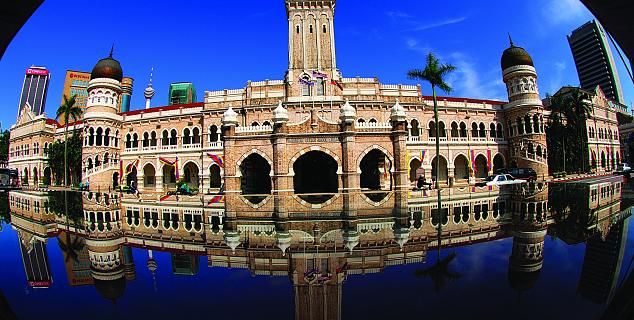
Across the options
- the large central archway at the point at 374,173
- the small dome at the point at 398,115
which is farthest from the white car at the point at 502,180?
the small dome at the point at 398,115

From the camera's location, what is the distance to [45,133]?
4700 cm

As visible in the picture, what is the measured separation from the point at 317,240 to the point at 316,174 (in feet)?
59.0

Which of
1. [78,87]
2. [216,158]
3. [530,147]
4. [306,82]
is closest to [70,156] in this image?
[216,158]

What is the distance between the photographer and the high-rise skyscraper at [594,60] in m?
96.2

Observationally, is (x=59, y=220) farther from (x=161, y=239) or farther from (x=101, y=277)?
(x=101, y=277)

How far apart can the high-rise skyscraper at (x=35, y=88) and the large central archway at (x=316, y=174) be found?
170 m

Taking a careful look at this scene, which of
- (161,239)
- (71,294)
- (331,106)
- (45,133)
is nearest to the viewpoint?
(71,294)

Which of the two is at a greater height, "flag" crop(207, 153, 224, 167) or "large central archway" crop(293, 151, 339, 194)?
"flag" crop(207, 153, 224, 167)

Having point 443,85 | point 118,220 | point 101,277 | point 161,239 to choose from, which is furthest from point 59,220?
point 443,85

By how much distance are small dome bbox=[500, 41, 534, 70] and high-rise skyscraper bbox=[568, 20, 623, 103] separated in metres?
84.3

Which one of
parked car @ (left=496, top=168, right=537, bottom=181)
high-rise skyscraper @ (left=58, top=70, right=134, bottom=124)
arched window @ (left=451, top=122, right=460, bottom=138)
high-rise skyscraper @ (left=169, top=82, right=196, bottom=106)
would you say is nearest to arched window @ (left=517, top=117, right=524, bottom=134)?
parked car @ (left=496, top=168, right=537, bottom=181)

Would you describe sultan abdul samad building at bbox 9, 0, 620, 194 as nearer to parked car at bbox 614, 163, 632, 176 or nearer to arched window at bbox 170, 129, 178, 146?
arched window at bbox 170, 129, 178, 146

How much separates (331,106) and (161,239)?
79.0 ft

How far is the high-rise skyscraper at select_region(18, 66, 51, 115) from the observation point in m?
139
